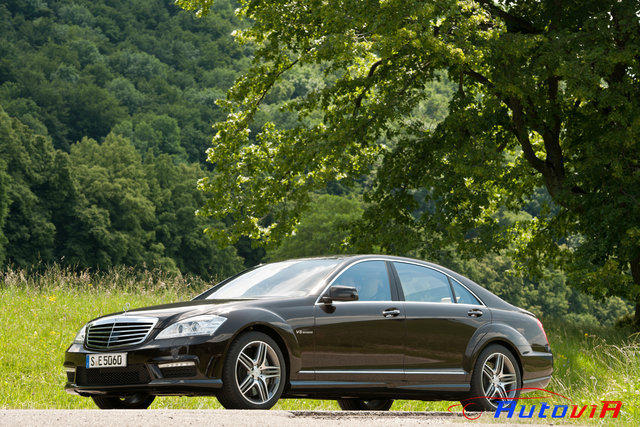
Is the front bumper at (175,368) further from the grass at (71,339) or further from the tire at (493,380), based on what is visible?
the grass at (71,339)

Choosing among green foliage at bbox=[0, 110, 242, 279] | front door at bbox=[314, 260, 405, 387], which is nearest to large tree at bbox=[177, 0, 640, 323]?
front door at bbox=[314, 260, 405, 387]

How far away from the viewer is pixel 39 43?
12031 centimetres

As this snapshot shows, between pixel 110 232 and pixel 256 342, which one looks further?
pixel 110 232

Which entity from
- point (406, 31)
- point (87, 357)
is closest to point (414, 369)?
point (87, 357)

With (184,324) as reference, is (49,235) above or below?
below

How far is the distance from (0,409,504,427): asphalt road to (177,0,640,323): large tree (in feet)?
38.3

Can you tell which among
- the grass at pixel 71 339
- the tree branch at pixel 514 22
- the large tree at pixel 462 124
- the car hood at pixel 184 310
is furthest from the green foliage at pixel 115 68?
the car hood at pixel 184 310

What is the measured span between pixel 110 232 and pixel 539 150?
4570 centimetres

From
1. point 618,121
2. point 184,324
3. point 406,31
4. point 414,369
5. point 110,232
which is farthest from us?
point 110,232

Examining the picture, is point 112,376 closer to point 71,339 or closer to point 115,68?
point 71,339

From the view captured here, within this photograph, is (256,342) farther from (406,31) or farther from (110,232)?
(110,232)

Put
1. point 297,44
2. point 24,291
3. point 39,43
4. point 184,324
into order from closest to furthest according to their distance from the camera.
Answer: point 184,324 < point 24,291 < point 297,44 < point 39,43

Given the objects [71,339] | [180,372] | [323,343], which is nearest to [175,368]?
[180,372]

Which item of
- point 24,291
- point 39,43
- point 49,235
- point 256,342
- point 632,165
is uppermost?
point 39,43
